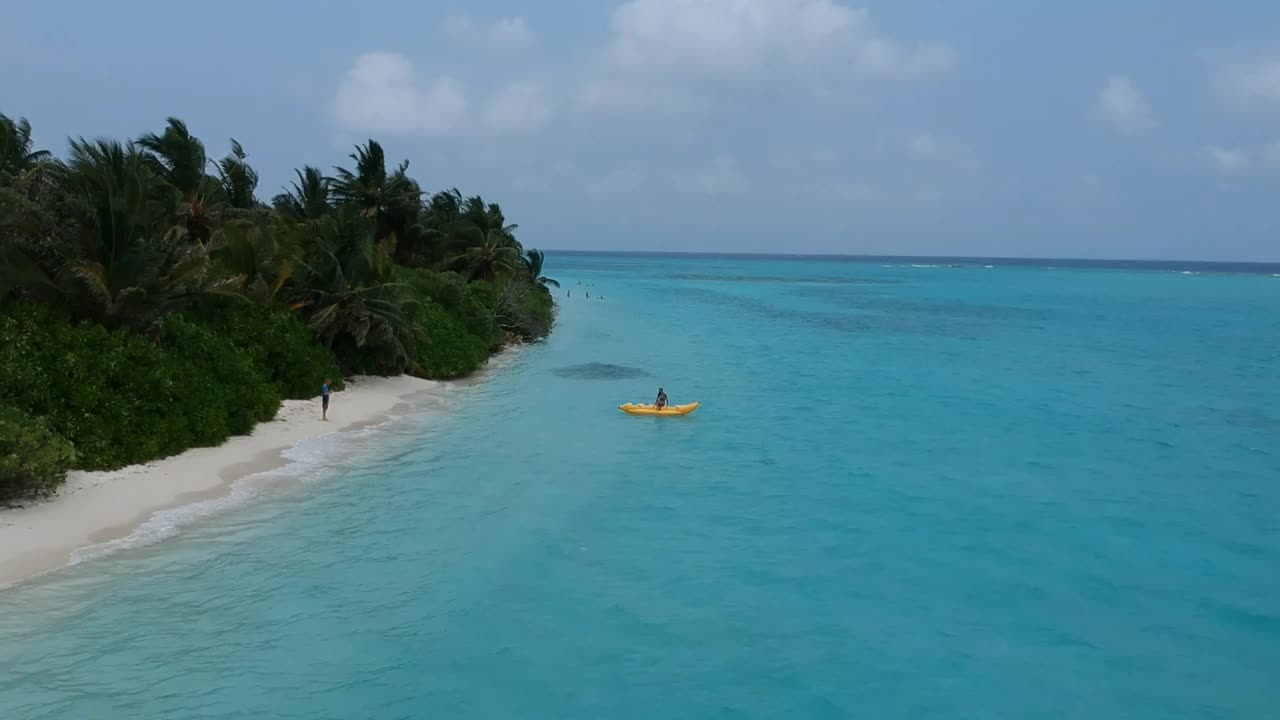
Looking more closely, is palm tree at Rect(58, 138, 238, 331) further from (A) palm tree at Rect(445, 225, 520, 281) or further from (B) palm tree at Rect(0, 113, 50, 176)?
(A) palm tree at Rect(445, 225, 520, 281)

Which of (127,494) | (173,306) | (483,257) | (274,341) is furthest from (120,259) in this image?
(483,257)

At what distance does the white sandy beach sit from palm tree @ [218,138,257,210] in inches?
419

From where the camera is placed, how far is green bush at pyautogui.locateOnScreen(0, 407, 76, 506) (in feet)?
38.1

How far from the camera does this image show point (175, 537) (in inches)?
489

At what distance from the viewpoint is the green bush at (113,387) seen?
13.6 metres

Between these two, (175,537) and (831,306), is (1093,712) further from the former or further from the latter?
(831,306)

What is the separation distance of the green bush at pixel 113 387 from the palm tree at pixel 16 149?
609 cm

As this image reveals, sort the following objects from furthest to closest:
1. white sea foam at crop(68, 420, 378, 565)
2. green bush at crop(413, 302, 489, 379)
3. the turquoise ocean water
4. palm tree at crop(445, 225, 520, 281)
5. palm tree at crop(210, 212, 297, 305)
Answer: palm tree at crop(445, 225, 520, 281), green bush at crop(413, 302, 489, 379), palm tree at crop(210, 212, 297, 305), white sea foam at crop(68, 420, 378, 565), the turquoise ocean water

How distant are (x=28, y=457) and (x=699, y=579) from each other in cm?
931

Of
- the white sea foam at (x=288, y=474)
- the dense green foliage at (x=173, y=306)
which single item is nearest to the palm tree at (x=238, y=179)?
the dense green foliage at (x=173, y=306)

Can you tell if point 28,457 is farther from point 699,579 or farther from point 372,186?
point 372,186

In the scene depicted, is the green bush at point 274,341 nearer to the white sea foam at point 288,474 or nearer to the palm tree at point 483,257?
the white sea foam at point 288,474

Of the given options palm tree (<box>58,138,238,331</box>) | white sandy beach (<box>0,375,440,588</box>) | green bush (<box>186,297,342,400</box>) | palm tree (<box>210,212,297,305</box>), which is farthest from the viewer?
palm tree (<box>210,212,297,305</box>)

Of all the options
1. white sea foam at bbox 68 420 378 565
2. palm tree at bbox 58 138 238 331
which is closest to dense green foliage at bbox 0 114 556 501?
palm tree at bbox 58 138 238 331
